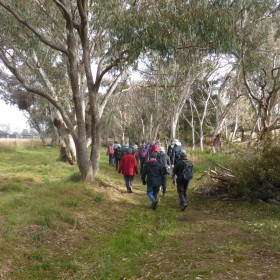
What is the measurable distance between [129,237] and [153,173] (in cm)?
317

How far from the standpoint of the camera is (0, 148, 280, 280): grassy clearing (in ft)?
18.3

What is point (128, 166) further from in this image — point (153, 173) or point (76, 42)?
point (76, 42)

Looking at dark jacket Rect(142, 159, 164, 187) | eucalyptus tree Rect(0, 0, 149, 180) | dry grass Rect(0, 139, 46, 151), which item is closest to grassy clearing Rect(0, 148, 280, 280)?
dark jacket Rect(142, 159, 164, 187)

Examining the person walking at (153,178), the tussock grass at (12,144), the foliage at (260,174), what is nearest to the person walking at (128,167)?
the person walking at (153,178)

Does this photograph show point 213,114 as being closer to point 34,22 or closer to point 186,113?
point 186,113

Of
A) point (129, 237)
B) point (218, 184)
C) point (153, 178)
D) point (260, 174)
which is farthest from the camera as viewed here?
point (218, 184)

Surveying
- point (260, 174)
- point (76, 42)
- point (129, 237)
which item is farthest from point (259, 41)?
point (129, 237)

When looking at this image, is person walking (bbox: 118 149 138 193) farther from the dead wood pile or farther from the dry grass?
the dry grass

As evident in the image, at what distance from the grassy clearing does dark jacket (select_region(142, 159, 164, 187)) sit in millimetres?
736

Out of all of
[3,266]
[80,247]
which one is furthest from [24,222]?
[3,266]

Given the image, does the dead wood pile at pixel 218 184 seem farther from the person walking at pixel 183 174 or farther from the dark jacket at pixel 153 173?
the dark jacket at pixel 153 173

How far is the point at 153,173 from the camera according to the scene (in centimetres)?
1030

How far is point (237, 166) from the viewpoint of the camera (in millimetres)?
10367

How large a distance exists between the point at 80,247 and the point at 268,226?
3.95 m
